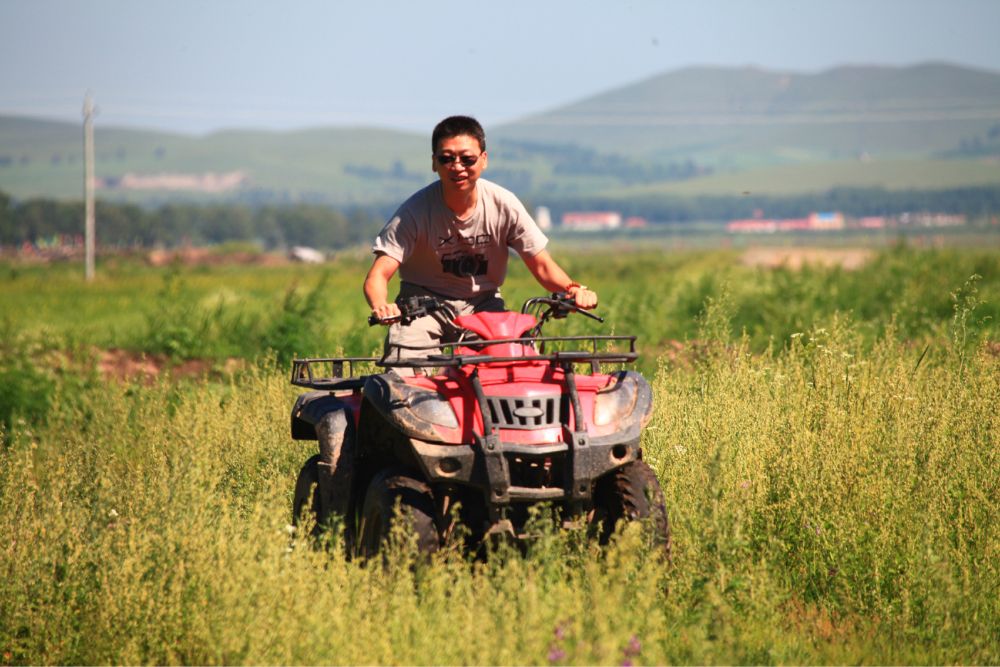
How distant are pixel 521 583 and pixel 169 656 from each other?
60.4 inches

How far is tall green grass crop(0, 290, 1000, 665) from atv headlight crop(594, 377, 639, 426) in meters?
0.47

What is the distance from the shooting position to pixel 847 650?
648cm

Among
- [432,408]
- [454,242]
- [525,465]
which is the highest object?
[454,242]

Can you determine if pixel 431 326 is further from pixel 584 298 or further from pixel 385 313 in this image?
pixel 584 298

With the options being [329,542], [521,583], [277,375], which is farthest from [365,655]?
[277,375]

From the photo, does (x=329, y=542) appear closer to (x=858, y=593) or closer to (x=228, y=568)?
(x=228, y=568)

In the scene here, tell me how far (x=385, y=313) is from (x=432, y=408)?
2.00ft

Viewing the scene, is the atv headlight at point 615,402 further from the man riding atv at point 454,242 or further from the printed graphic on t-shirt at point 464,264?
the printed graphic on t-shirt at point 464,264

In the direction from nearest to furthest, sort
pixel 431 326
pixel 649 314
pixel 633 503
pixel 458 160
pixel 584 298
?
1. pixel 633 503
2. pixel 584 298
3. pixel 458 160
4. pixel 431 326
5. pixel 649 314

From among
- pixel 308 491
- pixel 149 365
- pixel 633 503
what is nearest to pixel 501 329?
pixel 633 503

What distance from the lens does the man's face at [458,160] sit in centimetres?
766

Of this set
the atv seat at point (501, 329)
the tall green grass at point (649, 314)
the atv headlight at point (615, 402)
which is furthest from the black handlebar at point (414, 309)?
the tall green grass at point (649, 314)

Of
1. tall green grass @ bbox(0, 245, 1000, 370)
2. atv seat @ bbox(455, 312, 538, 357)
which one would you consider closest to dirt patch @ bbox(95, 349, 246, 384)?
tall green grass @ bbox(0, 245, 1000, 370)

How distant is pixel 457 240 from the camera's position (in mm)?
7957
